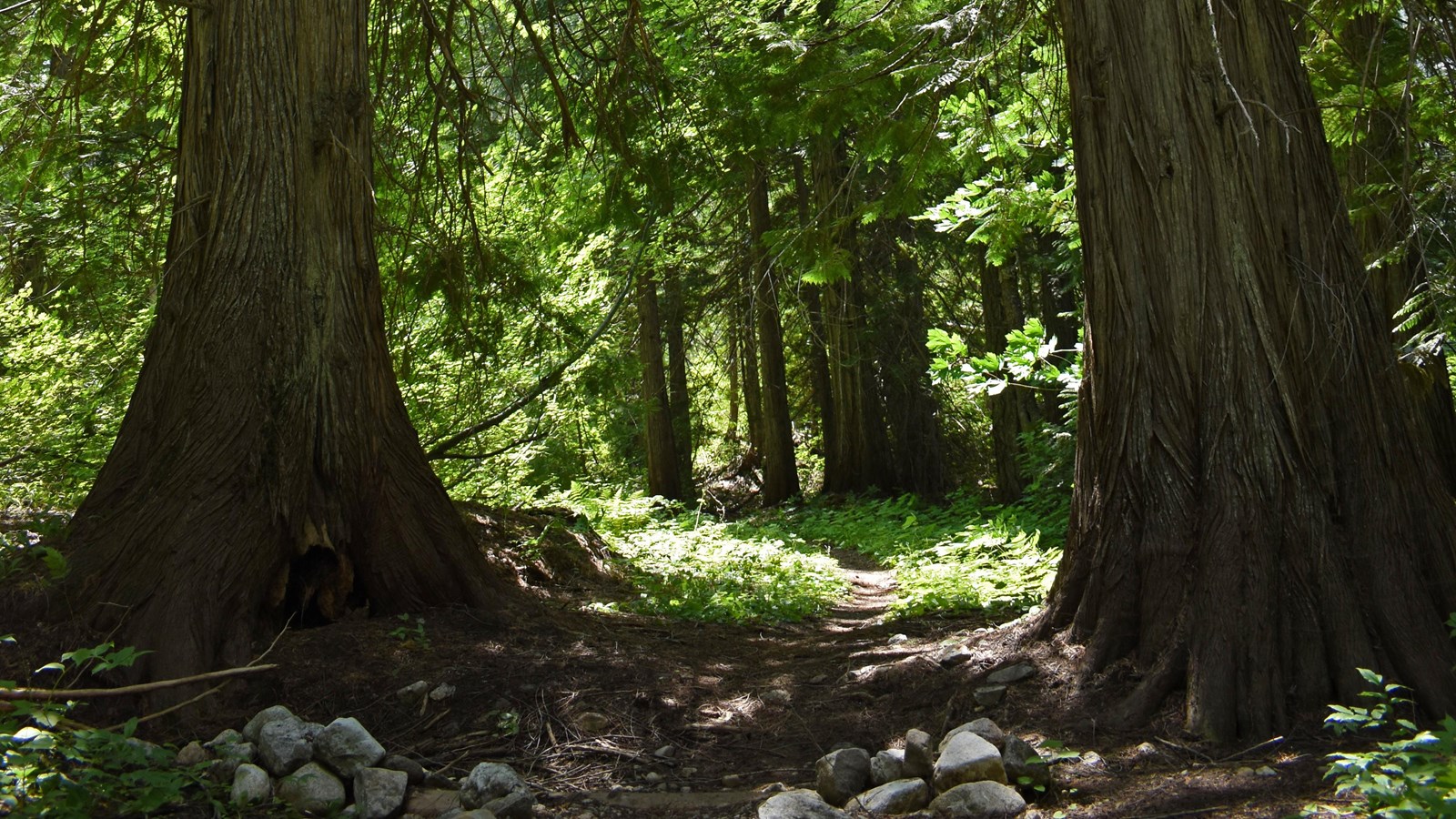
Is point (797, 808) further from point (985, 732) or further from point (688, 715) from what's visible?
point (688, 715)

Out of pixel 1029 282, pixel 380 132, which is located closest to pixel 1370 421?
pixel 380 132

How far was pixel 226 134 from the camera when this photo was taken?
4.95 metres

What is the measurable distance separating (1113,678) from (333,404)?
3816 mm

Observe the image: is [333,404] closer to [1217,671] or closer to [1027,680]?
[1027,680]

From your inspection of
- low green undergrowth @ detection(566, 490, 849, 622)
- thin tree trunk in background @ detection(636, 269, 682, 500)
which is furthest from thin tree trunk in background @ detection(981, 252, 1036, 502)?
thin tree trunk in background @ detection(636, 269, 682, 500)

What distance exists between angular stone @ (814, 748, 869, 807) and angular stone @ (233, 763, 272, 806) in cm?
192

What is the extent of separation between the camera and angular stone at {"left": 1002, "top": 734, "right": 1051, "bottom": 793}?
3.37 metres

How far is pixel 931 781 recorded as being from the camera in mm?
3461

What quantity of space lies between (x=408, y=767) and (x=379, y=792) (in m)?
0.22

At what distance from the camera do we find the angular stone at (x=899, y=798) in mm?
3363

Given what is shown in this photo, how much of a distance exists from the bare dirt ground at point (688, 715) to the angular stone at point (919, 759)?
0.40 metres

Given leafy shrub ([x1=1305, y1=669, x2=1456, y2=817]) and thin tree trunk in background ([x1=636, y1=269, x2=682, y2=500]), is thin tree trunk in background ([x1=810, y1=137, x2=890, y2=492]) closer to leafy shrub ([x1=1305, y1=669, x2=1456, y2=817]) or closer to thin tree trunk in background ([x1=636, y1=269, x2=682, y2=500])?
thin tree trunk in background ([x1=636, y1=269, x2=682, y2=500])

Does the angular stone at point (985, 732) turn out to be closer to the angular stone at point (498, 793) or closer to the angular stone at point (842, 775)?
the angular stone at point (842, 775)

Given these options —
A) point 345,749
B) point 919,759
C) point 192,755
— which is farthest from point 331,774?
point 919,759
